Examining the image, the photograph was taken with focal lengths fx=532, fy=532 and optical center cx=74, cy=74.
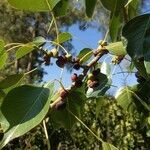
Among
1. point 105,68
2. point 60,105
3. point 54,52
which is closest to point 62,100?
point 60,105

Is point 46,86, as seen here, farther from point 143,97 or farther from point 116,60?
point 143,97

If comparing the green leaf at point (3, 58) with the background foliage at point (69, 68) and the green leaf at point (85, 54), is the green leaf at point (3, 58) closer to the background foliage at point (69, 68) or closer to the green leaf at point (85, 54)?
the background foliage at point (69, 68)

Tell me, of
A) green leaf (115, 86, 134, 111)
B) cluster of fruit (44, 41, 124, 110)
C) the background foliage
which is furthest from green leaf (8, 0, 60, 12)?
green leaf (115, 86, 134, 111)

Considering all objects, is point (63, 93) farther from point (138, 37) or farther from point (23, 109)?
point (138, 37)

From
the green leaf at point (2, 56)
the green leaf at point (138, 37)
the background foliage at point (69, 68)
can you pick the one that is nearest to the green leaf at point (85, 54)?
the background foliage at point (69, 68)

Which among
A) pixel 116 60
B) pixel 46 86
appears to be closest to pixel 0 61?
pixel 46 86

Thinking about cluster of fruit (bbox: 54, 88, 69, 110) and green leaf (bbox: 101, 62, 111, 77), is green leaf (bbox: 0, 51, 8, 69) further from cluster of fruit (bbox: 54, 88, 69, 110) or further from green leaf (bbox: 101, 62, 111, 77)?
green leaf (bbox: 101, 62, 111, 77)
